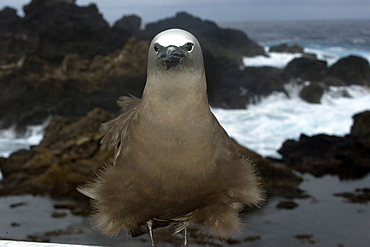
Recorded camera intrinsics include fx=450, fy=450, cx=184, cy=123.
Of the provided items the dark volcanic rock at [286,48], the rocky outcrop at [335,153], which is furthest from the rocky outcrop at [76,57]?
the rocky outcrop at [335,153]

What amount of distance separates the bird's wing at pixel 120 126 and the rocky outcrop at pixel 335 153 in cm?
839

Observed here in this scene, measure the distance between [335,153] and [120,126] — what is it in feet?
31.0

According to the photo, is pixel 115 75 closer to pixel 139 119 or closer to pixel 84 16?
pixel 84 16

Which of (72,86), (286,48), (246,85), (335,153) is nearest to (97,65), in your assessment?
(72,86)

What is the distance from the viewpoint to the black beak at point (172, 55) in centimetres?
177

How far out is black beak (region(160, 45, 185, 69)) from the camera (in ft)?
5.82

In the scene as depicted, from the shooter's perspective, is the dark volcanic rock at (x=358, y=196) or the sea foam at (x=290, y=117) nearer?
the dark volcanic rock at (x=358, y=196)

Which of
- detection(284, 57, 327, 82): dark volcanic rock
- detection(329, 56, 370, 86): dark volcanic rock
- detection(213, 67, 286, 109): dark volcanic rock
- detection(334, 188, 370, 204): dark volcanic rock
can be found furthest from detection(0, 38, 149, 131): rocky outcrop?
detection(329, 56, 370, 86): dark volcanic rock

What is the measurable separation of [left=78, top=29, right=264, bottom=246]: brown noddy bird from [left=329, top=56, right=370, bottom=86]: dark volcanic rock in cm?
1518

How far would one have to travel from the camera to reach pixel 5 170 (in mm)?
9227

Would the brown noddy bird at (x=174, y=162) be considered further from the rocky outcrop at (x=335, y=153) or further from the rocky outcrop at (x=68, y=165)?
the rocky outcrop at (x=335, y=153)

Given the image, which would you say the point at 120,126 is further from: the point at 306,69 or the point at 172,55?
the point at 306,69

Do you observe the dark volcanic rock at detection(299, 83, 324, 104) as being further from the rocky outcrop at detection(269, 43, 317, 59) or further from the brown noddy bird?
the brown noddy bird

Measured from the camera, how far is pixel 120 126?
240 cm
